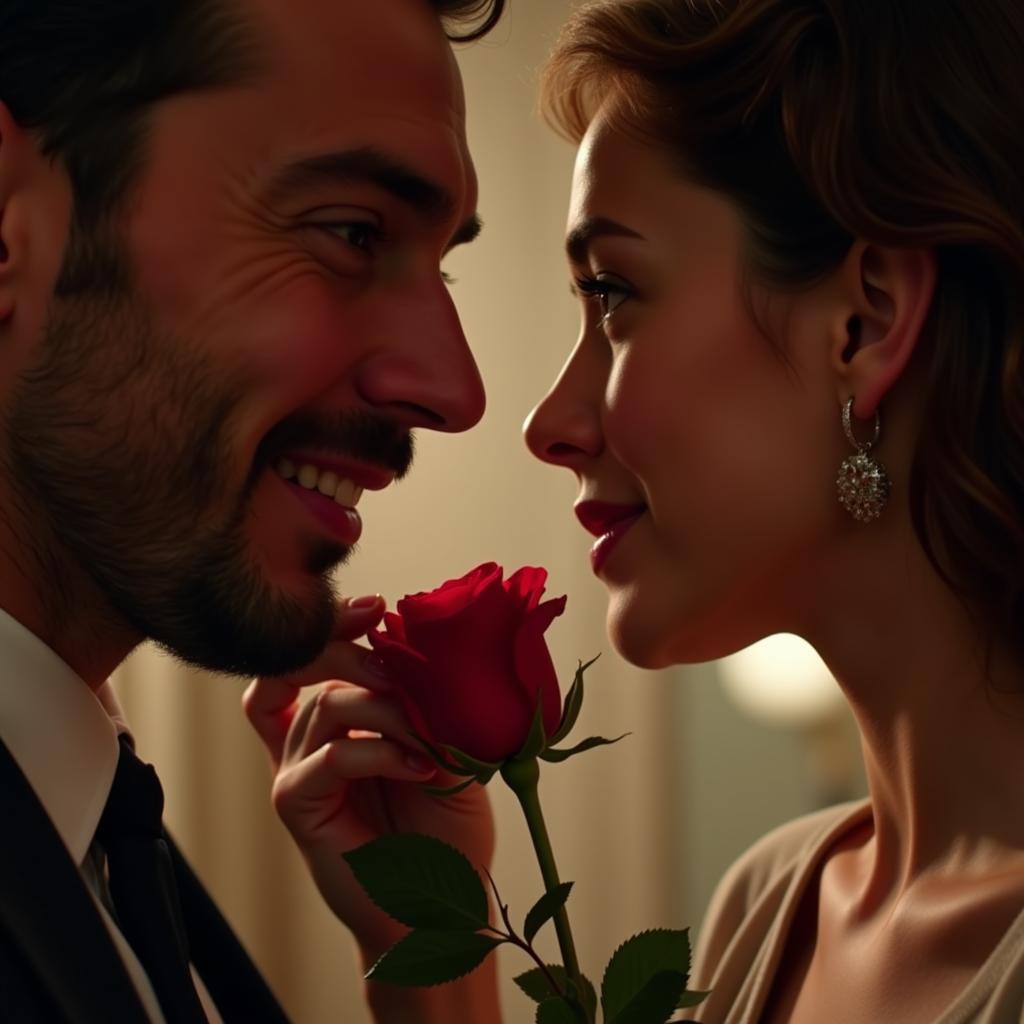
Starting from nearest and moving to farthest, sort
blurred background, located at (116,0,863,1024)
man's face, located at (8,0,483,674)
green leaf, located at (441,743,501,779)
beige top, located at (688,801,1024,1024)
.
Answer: green leaf, located at (441,743,501,779), man's face, located at (8,0,483,674), beige top, located at (688,801,1024,1024), blurred background, located at (116,0,863,1024)

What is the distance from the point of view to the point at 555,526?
9.42ft

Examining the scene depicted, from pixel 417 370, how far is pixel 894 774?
1.66ft

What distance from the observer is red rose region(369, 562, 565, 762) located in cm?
83

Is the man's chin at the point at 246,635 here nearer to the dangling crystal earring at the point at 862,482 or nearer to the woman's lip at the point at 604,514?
the woman's lip at the point at 604,514

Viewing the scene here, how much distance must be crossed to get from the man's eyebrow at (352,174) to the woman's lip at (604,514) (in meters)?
0.31

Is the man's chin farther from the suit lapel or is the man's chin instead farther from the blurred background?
the blurred background

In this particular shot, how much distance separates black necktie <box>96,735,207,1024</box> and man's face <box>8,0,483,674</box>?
12 cm

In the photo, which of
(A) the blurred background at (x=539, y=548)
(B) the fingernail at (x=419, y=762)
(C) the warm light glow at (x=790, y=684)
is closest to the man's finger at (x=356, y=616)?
(B) the fingernail at (x=419, y=762)

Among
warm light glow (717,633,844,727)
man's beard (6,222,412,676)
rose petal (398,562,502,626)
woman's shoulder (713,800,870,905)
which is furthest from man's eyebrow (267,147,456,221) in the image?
warm light glow (717,633,844,727)

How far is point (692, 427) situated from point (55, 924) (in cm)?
60

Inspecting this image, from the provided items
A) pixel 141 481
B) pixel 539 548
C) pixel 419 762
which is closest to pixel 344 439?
pixel 141 481

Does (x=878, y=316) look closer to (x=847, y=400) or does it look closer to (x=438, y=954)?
(x=847, y=400)

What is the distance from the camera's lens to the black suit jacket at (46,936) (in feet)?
2.58

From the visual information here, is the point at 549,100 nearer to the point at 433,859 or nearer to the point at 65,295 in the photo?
the point at 65,295
